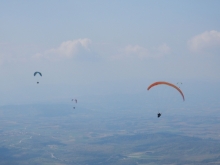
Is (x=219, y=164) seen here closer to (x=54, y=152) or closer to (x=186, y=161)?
(x=186, y=161)

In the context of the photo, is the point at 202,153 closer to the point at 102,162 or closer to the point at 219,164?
the point at 219,164

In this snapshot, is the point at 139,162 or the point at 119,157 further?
the point at 119,157

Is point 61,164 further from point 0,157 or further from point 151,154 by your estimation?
point 151,154

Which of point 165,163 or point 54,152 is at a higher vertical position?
point 54,152

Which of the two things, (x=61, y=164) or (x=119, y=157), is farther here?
(x=119, y=157)

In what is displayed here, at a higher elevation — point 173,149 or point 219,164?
point 173,149

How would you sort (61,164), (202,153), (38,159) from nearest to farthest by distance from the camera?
(61,164)
(38,159)
(202,153)

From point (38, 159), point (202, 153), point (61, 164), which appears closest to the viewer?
point (61, 164)

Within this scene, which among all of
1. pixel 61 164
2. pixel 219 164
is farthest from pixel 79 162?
pixel 219 164

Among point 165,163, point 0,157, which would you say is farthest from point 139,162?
point 0,157
